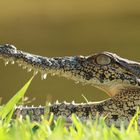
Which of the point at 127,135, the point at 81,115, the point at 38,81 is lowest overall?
the point at 127,135

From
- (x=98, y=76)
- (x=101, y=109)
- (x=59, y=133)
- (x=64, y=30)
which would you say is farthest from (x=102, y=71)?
(x=64, y=30)

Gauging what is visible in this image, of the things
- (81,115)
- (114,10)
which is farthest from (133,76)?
(114,10)

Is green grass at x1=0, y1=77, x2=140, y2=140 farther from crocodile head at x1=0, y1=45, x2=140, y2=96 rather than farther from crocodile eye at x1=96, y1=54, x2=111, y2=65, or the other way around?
crocodile eye at x1=96, y1=54, x2=111, y2=65

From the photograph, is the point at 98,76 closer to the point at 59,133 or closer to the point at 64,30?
the point at 59,133

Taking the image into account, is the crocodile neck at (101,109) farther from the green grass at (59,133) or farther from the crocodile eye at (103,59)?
the green grass at (59,133)

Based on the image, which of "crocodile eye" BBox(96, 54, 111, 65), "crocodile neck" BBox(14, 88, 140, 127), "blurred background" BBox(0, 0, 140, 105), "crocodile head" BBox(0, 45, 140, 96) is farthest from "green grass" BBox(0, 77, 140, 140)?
"blurred background" BBox(0, 0, 140, 105)

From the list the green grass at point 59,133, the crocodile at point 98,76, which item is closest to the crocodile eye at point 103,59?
the crocodile at point 98,76

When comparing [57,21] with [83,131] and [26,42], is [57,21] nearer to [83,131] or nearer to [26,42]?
[26,42]
